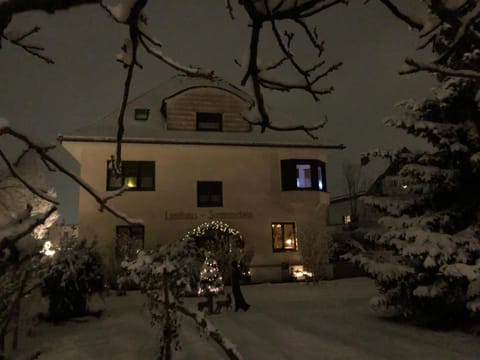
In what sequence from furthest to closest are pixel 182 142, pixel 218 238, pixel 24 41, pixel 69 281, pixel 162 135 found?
pixel 162 135 → pixel 182 142 → pixel 218 238 → pixel 69 281 → pixel 24 41

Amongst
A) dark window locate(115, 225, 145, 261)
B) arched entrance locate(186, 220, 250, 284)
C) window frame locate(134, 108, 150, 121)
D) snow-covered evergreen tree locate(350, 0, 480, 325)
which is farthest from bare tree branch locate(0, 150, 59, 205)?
window frame locate(134, 108, 150, 121)

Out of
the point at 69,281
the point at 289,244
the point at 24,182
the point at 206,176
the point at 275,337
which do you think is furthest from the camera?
the point at 289,244

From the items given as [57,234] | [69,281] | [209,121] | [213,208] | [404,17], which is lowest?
[69,281]

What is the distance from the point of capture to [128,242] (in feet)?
64.0

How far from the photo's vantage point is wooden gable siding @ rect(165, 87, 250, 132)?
23.3 metres

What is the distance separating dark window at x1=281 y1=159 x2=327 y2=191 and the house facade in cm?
6

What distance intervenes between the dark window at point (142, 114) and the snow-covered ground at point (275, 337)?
40.7 ft

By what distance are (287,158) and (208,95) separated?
568cm

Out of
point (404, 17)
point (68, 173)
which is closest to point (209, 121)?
point (68, 173)

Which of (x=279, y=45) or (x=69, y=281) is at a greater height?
(x=279, y=45)

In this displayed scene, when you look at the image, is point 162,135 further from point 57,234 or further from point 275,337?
point 275,337

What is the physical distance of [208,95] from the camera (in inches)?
947

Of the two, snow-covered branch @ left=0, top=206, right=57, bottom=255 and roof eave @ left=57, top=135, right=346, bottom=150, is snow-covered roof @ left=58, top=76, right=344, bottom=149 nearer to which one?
roof eave @ left=57, top=135, right=346, bottom=150

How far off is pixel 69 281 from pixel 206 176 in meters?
11.5
